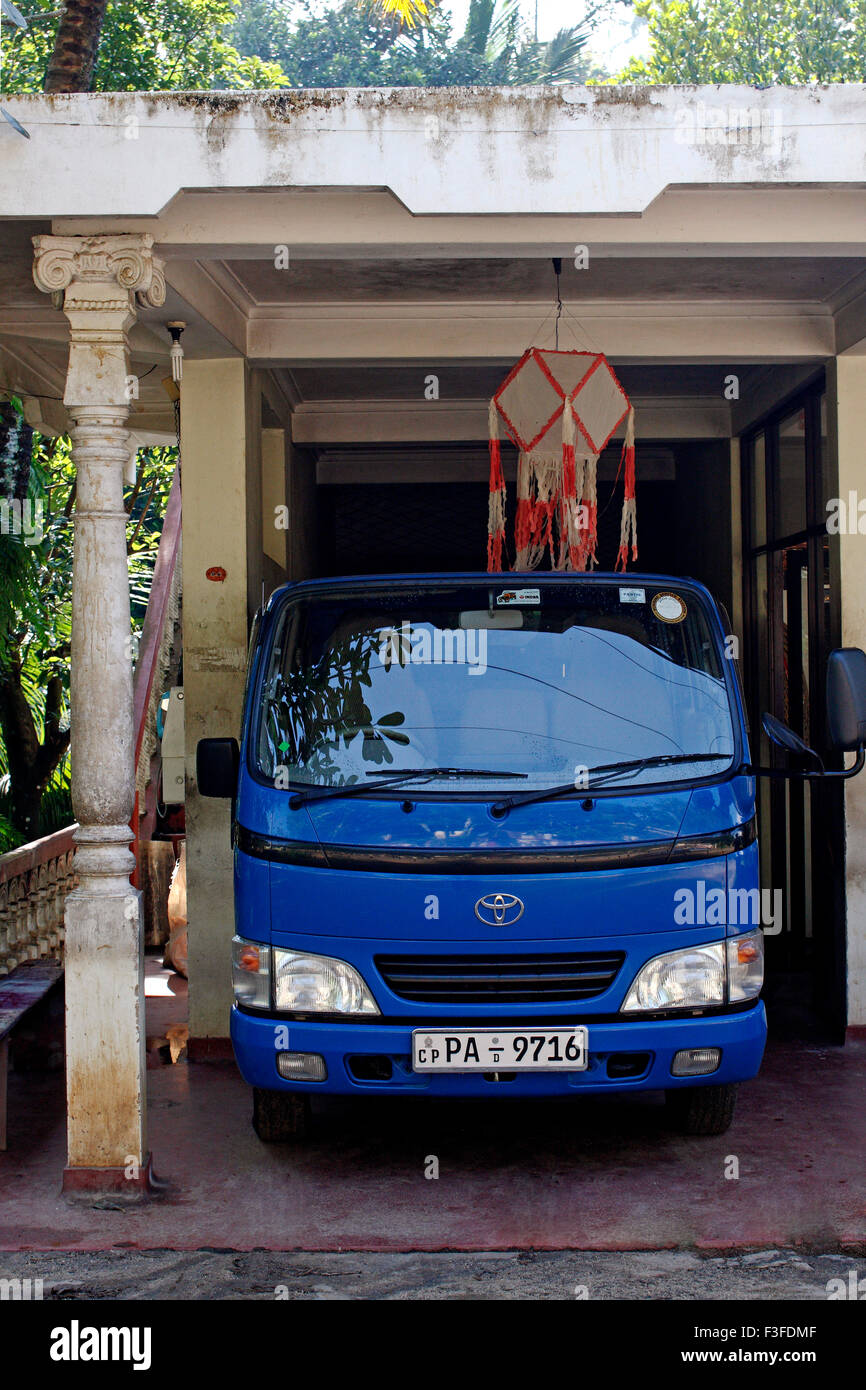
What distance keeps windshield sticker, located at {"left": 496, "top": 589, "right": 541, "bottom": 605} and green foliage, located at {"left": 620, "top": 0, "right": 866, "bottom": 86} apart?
25.0 meters

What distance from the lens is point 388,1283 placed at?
13.2 feet

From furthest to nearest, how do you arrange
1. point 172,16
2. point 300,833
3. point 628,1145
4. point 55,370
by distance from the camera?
point 172,16 → point 55,370 → point 628,1145 → point 300,833

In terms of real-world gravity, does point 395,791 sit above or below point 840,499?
below

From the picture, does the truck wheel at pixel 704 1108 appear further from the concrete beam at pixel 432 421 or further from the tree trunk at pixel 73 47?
the tree trunk at pixel 73 47

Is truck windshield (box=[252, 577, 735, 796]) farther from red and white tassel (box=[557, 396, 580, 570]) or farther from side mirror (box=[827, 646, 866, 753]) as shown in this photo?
red and white tassel (box=[557, 396, 580, 570])

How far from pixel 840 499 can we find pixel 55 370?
14.9 ft

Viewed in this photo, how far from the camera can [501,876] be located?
14.8 feet

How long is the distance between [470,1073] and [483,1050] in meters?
0.11

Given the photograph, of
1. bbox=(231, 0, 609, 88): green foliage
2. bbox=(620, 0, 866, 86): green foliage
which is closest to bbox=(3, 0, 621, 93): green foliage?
bbox=(231, 0, 609, 88): green foliage

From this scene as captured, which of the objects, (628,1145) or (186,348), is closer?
(628,1145)

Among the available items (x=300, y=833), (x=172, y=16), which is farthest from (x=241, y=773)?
(x=172, y=16)

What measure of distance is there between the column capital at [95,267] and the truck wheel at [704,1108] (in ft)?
12.0

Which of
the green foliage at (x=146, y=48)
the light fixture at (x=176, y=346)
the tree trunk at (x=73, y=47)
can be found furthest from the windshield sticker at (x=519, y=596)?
the green foliage at (x=146, y=48)
